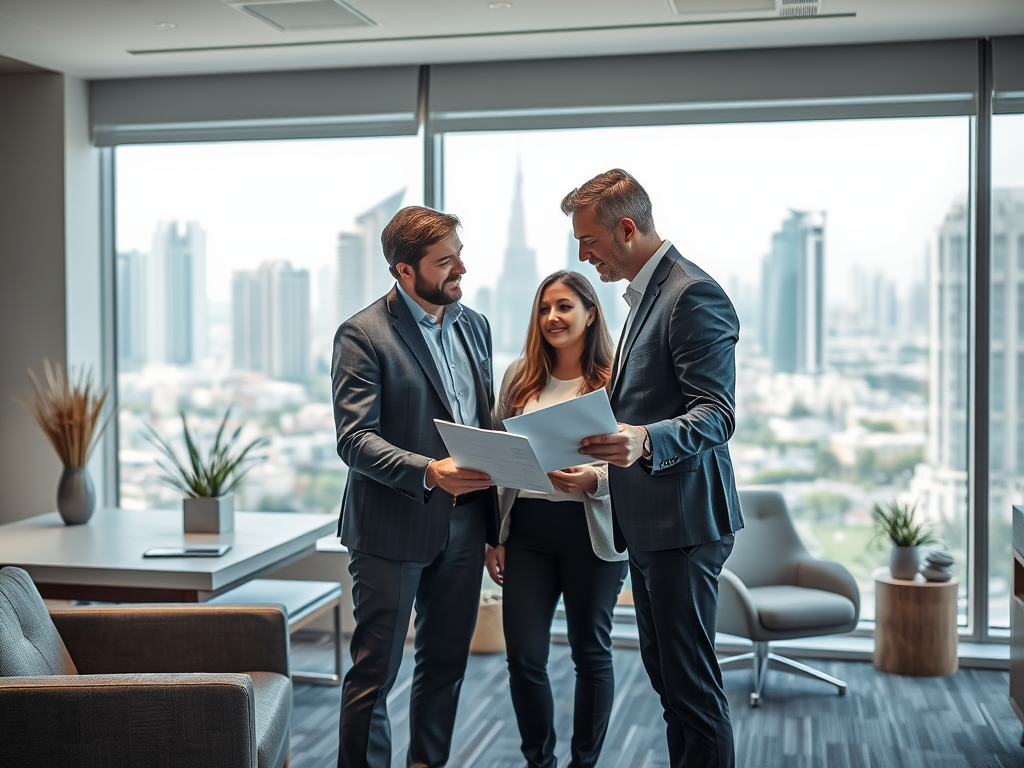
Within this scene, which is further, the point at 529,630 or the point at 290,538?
the point at 290,538

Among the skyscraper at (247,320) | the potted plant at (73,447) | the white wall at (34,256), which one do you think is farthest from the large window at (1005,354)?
the white wall at (34,256)

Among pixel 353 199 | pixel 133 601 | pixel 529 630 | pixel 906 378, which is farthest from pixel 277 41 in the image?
pixel 906 378

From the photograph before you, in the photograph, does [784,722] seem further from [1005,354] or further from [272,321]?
[272,321]

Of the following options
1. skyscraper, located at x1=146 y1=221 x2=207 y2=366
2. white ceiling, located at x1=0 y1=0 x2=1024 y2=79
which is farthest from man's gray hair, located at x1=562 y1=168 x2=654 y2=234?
skyscraper, located at x1=146 y1=221 x2=207 y2=366

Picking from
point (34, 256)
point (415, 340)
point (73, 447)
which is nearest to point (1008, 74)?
point (415, 340)

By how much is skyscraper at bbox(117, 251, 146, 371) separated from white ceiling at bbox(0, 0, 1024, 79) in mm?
1070

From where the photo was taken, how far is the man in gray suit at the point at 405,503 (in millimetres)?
2666

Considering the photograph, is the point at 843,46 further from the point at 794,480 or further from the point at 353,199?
the point at 353,199

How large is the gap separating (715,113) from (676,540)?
9.34 feet

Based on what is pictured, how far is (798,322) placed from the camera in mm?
4754

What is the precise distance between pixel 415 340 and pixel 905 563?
8.84ft

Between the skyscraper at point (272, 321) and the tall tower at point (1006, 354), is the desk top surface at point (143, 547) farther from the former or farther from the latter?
the tall tower at point (1006, 354)

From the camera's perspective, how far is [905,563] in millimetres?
4359

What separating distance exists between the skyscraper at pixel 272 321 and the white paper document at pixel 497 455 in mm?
2968
